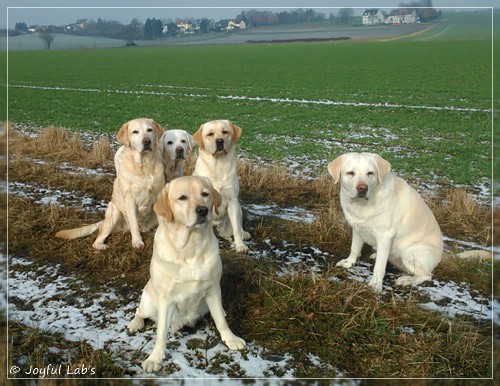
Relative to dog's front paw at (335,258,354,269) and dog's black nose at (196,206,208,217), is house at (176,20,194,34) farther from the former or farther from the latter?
dog's front paw at (335,258,354,269)

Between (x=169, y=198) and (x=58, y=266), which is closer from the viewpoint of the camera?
(x=169, y=198)

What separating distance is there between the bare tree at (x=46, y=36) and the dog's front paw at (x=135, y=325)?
3.13 metres

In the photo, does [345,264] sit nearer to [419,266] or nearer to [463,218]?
[419,266]

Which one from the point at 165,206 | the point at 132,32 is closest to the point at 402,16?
the point at 132,32

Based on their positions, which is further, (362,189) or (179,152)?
(179,152)

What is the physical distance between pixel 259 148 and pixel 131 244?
18.8ft

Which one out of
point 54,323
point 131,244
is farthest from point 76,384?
point 131,244

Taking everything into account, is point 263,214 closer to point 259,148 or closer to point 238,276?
point 238,276

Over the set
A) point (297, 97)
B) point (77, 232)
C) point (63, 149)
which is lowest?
point (77, 232)

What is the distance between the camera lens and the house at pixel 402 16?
195 inches

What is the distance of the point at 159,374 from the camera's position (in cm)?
352

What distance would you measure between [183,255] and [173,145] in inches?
110

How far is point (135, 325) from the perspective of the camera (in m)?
3.99

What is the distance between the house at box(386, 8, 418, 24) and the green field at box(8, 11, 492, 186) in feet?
3.81
